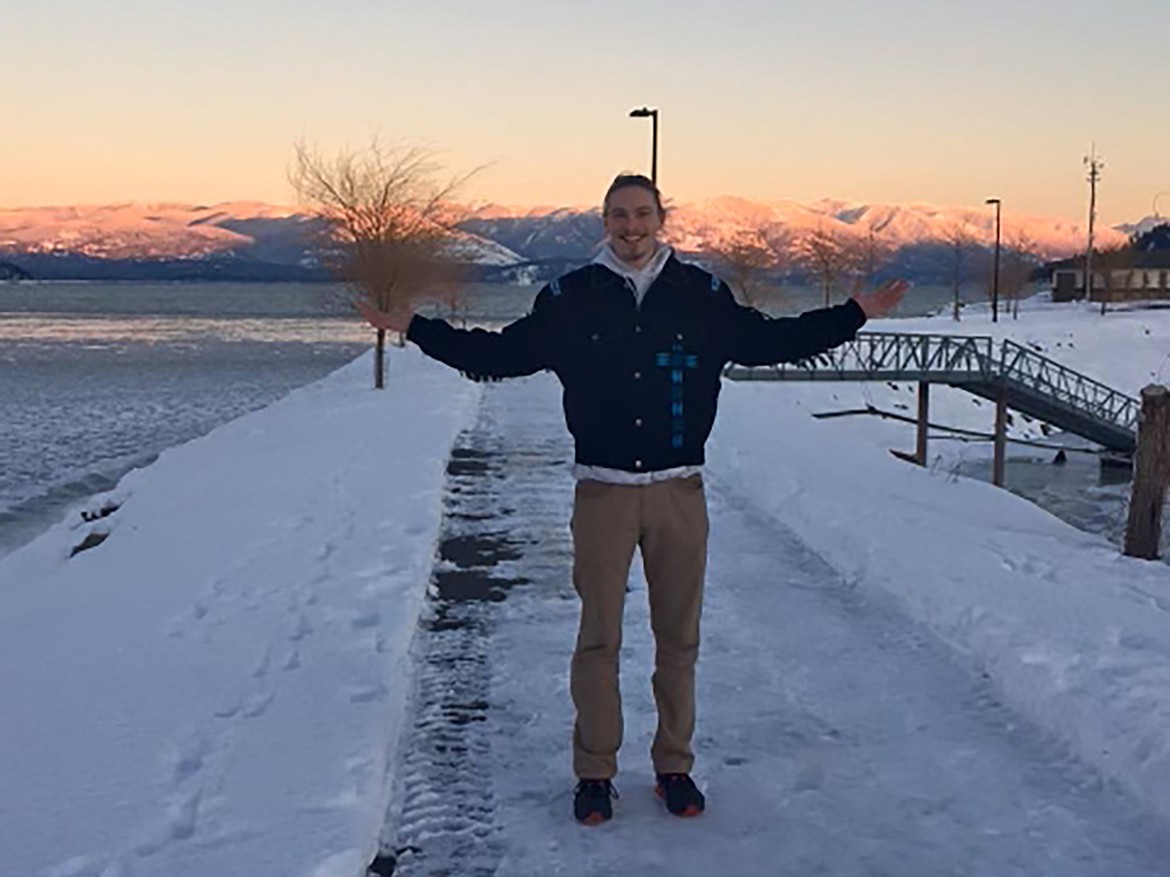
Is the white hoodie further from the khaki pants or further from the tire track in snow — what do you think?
the tire track in snow

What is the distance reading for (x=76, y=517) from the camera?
17250mm

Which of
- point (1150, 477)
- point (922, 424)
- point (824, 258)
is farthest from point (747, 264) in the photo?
point (1150, 477)

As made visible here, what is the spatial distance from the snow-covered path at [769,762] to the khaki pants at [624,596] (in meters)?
0.27

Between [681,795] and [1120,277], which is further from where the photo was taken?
[1120,277]

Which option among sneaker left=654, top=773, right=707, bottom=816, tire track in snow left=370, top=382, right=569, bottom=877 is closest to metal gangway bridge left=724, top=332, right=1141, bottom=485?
tire track in snow left=370, top=382, right=569, bottom=877

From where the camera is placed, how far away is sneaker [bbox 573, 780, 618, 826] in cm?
450

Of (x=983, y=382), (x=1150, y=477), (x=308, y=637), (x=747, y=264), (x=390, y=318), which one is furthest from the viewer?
(x=747, y=264)

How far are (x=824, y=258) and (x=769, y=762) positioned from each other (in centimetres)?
6485

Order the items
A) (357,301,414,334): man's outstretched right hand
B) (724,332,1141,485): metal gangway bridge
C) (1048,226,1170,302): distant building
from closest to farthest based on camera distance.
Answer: (357,301,414,334): man's outstretched right hand
(724,332,1141,485): metal gangway bridge
(1048,226,1170,302): distant building

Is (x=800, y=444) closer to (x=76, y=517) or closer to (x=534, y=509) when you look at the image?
(x=534, y=509)

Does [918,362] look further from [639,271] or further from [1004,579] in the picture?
[639,271]

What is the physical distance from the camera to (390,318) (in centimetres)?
480

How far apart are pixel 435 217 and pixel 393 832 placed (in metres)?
30.4

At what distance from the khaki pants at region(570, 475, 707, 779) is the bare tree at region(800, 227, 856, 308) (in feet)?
205
